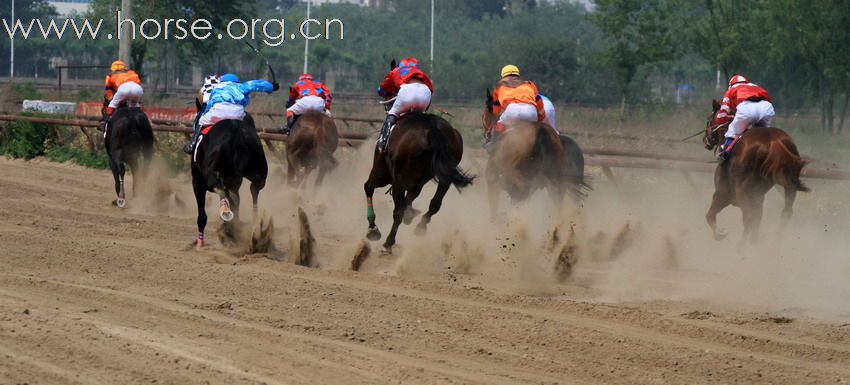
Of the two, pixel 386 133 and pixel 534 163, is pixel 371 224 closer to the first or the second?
pixel 386 133

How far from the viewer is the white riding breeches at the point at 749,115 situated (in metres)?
13.7

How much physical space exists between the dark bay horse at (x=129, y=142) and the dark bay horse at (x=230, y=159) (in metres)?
4.38

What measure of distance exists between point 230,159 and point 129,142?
16.2 ft

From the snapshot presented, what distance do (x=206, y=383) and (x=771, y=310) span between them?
215 inches

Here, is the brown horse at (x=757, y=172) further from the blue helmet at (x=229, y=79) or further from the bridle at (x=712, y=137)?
the blue helmet at (x=229, y=79)

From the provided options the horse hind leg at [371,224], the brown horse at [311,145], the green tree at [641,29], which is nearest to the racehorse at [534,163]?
the horse hind leg at [371,224]

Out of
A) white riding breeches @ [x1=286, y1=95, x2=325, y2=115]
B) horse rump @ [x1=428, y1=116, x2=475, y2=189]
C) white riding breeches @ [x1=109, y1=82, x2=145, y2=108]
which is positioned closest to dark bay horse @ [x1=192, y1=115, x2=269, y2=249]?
horse rump @ [x1=428, y1=116, x2=475, y2=189]

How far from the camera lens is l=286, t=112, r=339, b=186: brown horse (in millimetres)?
17594

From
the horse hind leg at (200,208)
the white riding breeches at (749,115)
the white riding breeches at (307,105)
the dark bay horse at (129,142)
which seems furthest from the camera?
the white riding breeches at (307,105)

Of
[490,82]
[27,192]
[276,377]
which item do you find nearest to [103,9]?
[490,82]

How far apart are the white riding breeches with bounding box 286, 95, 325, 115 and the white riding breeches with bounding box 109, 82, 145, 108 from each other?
245cm

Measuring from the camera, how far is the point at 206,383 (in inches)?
269

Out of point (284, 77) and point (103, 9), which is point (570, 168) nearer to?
point (103, 9)

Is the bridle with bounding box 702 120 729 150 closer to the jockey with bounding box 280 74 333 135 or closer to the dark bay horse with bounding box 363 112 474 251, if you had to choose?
the dark bay horse with bounding box 363 112 474 251
